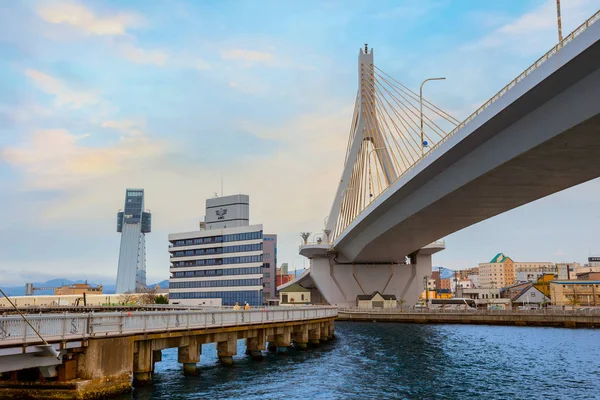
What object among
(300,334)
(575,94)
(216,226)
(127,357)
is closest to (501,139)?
(575,94)

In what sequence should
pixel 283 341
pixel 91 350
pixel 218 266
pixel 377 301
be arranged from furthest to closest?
pixel 218 266 → pixel 377 301 → pixel 283 341 → pixel 91 350

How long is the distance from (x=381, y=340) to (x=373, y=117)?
112ft

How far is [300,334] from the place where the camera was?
146 feet

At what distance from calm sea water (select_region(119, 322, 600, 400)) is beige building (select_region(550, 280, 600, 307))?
2408 inches

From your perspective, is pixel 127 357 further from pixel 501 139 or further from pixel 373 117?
pixel 373 117

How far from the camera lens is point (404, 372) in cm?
3291

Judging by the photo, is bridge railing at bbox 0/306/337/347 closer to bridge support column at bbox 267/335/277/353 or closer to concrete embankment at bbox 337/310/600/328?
bridge support column at bbox 267/335/277/353

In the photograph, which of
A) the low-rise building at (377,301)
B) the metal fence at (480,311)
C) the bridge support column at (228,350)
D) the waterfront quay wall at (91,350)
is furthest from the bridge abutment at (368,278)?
the waterfront quay wall at (91,350)

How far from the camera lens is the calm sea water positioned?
86.1ft

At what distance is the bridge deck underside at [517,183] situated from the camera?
31200 millimetres

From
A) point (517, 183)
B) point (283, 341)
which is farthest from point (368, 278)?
point (517, 183)

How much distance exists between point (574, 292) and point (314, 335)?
260 ft

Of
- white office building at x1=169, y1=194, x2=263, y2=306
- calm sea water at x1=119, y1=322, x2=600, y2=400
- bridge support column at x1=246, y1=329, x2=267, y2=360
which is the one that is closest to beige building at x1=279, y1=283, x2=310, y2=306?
white office building at x1=169, y1=194, x2=263, y2=306

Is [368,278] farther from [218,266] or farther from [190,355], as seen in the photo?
[190,355]
